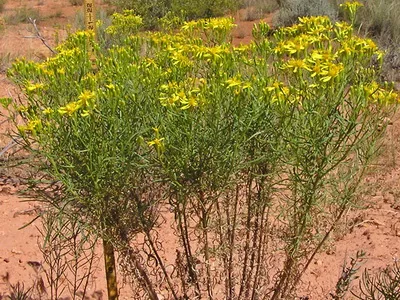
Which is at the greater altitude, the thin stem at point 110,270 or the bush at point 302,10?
the bush at point 302,10

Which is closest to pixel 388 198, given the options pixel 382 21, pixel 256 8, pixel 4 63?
pixel 4 63

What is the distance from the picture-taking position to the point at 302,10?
12.8m

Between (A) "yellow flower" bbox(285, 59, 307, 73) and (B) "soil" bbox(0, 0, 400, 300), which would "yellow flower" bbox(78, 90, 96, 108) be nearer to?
(A) "yellow flower" bbox(285, 59, 307, 73)

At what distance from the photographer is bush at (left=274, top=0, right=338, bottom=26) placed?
12.2 m

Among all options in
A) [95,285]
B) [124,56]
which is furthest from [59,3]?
[124,56]

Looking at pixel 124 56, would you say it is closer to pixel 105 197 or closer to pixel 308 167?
pixel 105 197

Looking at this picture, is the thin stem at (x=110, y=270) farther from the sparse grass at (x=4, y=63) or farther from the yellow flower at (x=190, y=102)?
the sparse grass at (x=4, y=63)

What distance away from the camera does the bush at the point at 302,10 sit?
40.1 feet

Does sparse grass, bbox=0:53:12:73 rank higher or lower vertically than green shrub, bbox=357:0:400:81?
lower

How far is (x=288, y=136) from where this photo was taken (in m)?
→ 2.22

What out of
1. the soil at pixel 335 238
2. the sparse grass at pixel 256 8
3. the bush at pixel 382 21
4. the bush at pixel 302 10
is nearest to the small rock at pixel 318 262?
the soil at pixel 335 238

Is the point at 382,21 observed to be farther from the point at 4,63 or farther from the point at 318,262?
the point at 318,262

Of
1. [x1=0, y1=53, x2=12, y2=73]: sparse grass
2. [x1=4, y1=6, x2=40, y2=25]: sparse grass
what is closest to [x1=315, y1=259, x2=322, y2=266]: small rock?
[x1=0, y1=53, x2=12, y2=73]: sparse grass

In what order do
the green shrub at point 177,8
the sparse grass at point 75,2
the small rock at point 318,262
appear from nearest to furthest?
the small rock at point 318,262 < the green shrub at point 177,8 < the sparse grass at point 75,2
